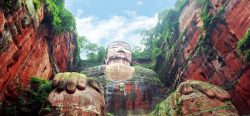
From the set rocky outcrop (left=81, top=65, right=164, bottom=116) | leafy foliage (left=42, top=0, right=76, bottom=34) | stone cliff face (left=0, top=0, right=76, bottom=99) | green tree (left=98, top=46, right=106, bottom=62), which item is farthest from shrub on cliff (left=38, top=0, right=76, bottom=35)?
green tree (left=98, top=46, right=106, bottom=62)

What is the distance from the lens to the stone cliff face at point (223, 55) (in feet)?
24.7

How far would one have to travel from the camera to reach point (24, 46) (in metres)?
7.73

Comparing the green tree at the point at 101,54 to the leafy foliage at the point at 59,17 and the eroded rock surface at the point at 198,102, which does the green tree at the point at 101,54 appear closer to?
the leafy foliage at the point at 59,17

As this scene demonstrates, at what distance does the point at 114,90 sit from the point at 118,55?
8838 millimetres

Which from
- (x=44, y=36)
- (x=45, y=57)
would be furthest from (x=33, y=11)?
(x=45, y=57)

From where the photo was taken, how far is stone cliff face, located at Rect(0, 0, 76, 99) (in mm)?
5840

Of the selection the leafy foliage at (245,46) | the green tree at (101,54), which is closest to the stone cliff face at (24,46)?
the leafy foliage at (245,46)

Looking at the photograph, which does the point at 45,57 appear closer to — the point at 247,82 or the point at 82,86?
the point at 82,86

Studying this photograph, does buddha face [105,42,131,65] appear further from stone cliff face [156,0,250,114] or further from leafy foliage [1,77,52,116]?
leafy foliage [1,77,52,116]

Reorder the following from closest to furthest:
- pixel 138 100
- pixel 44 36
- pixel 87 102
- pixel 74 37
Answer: pixel 87 102
pixel 44 36
pixel 138 100
pixel 74 37

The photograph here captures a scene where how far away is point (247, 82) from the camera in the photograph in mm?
7090

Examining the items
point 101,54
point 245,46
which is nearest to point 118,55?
point 101,54

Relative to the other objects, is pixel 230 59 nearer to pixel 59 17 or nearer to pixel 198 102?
pixel 198 102

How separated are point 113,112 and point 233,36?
967 cm
